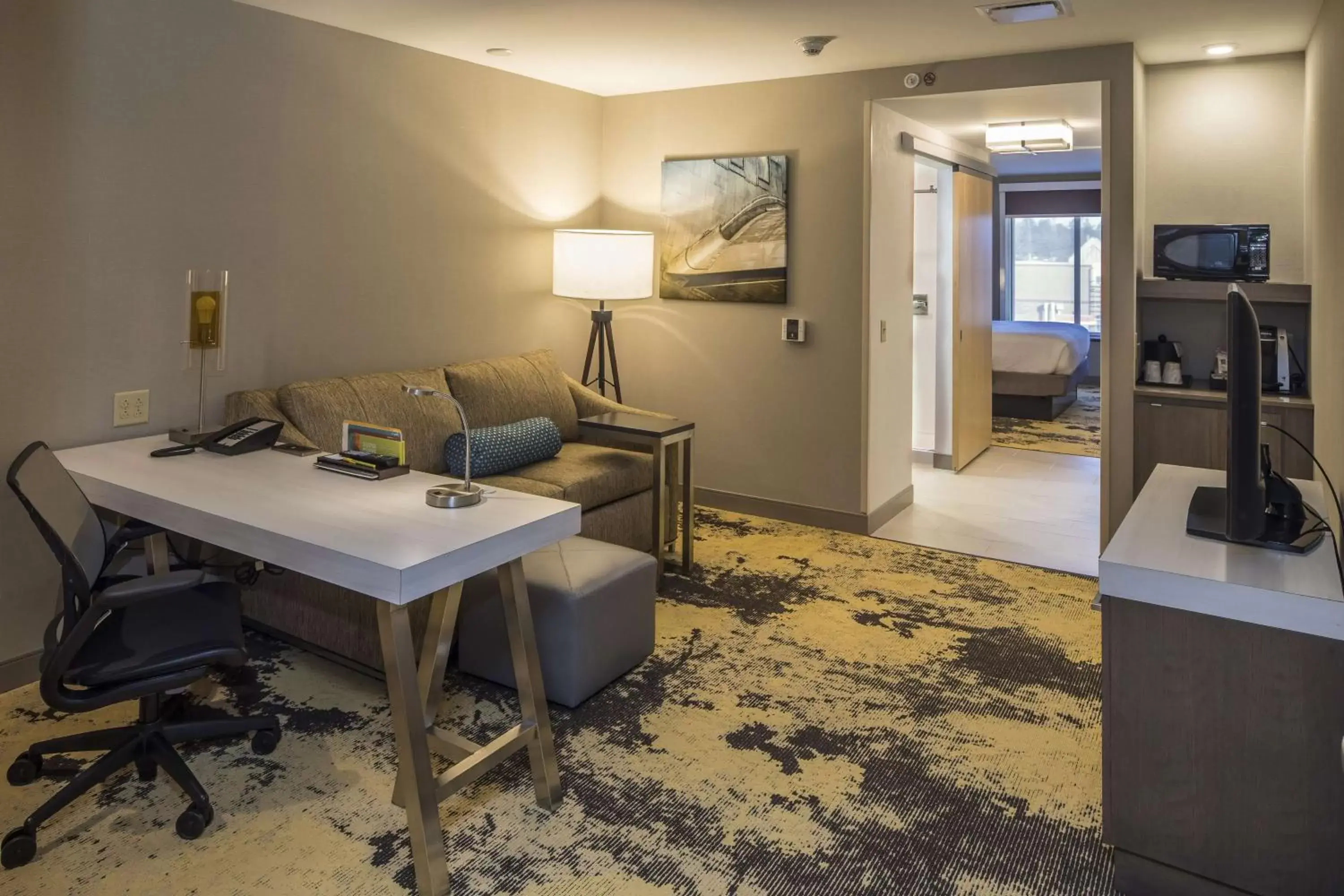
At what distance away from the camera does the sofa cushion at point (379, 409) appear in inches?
138

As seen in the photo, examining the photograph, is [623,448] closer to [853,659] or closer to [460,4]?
[853,659]

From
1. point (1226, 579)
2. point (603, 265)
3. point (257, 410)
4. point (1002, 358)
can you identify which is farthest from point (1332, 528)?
point (1002, 358)

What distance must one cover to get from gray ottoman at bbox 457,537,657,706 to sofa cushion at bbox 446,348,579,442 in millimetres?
1206

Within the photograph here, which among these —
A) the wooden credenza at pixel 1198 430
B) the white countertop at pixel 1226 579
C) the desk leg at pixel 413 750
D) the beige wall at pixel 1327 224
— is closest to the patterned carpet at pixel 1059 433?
the wooden credenza at pixel 1198 430

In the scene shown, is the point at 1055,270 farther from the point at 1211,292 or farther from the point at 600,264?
the point at 600,264

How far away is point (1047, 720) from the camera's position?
281 centimetres

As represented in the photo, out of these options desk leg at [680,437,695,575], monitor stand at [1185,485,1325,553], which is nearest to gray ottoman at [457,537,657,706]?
desk leg at [680,437,695,575]

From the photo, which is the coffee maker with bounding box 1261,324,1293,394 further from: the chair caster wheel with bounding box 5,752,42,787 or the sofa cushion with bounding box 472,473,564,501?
the chair caster wheel with bounding box 5,752,42,787

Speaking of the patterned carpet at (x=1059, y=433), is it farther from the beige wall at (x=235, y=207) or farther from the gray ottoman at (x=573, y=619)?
Result: the gray ottoman at (x=573, y=619)

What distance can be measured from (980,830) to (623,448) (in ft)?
8.70

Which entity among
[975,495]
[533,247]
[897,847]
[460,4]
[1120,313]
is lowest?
[897,847]

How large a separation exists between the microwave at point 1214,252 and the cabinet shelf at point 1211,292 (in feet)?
0.16

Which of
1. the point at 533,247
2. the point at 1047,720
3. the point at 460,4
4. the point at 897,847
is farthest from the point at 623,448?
the point at 897,847

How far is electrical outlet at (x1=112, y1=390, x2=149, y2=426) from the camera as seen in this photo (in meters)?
3.15
